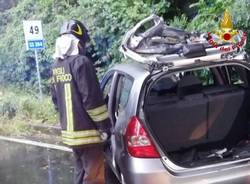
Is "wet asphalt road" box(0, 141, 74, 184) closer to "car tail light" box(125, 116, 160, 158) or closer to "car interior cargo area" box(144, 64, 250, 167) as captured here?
"car interior cargo area" box(144, 64, 250, 167)

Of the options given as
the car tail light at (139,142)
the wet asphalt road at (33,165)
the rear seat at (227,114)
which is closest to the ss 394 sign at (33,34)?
the wet asphalt road at (33,165)

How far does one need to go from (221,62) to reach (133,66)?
88 centimetres

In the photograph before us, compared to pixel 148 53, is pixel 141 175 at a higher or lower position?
lower

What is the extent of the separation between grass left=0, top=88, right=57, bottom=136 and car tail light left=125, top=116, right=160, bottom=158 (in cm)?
574

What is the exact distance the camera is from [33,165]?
7.07 meters

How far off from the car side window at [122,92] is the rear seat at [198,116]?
26cm

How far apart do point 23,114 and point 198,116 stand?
6718 millimetres

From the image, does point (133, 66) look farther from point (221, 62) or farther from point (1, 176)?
point (1, 176)

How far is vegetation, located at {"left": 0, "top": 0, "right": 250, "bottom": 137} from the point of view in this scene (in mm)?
8086

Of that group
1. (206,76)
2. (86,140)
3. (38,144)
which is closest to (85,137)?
(86,140)

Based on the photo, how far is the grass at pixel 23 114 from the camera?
963 centimetres

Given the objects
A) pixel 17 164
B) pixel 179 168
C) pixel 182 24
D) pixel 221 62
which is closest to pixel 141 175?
pixel 179 168

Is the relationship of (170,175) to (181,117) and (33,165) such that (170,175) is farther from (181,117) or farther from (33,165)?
(33,165)

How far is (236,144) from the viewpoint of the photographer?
15.2ft
